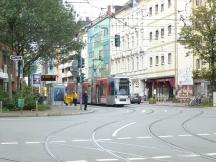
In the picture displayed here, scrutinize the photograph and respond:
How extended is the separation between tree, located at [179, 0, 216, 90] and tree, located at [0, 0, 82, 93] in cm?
1390

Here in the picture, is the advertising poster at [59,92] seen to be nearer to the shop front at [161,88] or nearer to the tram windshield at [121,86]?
the shop front at [161,88]

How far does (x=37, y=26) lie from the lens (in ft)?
133

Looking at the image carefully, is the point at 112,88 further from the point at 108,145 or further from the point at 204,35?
the point at 108,145

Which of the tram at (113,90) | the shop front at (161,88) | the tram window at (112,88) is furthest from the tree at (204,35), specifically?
the shop front at (161,88)

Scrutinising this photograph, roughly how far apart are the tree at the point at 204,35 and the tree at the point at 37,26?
1390cm

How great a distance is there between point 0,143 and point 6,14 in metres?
22.0

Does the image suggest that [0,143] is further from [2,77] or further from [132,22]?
[132,22]

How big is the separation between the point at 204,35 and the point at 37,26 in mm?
21512

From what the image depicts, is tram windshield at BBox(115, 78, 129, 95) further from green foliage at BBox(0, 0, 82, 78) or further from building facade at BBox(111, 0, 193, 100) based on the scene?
building facade at BBox(111, 0, 193, 100)

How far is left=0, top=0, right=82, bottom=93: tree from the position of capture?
3891cm

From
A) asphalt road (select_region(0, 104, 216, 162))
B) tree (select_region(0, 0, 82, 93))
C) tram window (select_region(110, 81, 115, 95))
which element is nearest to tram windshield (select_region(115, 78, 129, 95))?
tram window (select_region(110, 81, 115, 95))

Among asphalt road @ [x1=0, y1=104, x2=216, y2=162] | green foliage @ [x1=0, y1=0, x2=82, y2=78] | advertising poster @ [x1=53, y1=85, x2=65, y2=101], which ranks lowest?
asphalt road @ [x1=0, y1=104, x2=216, y2=162]

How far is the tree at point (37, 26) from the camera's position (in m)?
38.9

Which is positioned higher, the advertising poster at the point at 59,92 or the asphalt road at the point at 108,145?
the advertising poster at the point at 59,92
